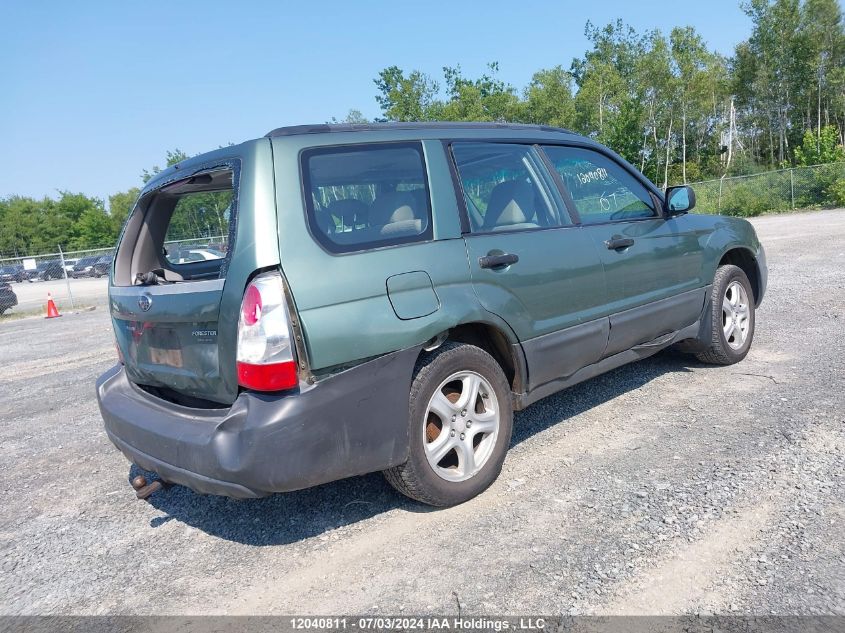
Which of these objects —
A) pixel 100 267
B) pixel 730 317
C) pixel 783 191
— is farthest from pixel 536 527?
pixel 100 267

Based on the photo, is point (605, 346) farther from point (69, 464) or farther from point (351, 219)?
point (69, 464)

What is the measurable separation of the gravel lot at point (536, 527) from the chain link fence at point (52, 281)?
38.3 feet

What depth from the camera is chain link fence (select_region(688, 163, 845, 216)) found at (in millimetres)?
27688

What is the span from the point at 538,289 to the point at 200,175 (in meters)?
1.84

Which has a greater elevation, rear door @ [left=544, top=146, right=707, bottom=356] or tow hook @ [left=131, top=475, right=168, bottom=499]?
rear door @ [left=544, top=146, right=707, bottom=356]

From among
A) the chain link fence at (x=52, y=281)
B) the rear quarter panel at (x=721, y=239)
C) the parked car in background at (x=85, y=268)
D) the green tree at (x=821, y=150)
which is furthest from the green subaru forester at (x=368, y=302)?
the green tree at (x=821, y=150)

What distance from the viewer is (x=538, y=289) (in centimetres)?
345

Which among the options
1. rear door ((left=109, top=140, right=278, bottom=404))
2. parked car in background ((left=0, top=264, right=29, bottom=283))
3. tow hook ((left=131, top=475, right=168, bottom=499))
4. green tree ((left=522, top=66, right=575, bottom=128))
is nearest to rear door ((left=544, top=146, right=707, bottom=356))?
rear door ((left=109, top=140, right=278, bottom=404))

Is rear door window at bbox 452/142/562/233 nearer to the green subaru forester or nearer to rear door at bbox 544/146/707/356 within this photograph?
the green subaru forester

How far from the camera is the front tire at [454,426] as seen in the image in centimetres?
294

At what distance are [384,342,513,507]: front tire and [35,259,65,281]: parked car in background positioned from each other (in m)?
24.1

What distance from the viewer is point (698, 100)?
43.6 meters

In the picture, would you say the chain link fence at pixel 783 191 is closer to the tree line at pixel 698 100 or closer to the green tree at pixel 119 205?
the tree line at pixel 698 100

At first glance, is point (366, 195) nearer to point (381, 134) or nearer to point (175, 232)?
point (381, 134)
